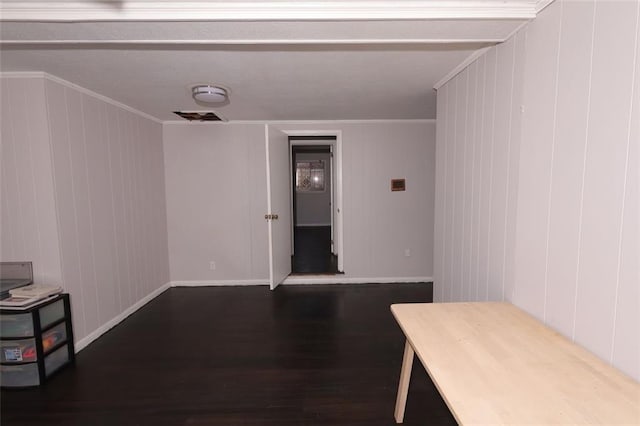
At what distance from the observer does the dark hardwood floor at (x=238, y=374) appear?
179cm

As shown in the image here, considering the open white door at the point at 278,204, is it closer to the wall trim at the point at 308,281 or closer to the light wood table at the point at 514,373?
the wall trim at the point at 308,281

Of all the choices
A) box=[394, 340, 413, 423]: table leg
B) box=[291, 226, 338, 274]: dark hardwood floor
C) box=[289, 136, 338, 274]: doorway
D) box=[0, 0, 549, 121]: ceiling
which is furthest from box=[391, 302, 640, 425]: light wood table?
box=[289, 136, 338, 274]: doorway

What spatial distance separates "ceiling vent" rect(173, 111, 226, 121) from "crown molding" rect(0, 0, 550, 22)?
2.01 meters

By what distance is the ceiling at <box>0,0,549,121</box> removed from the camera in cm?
133

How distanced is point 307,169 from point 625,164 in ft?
25.7

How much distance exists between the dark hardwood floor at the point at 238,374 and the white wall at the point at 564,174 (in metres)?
0.94

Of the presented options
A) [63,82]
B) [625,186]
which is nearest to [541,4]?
[625,186]

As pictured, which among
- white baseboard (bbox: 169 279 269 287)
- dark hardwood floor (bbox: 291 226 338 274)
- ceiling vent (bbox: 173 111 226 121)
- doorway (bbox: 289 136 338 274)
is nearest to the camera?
ceiling vent (bbox: 173 111 226 121)

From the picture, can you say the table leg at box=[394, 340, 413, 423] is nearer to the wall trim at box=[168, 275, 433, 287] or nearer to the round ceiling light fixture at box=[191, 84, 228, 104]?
the round ceiling light fixture at box=[191, 84, 228, 104]

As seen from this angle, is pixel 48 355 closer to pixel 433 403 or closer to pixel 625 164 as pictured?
pixel 433 403

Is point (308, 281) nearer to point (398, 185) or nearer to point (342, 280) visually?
point (342, 280)

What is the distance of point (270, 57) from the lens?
6.15 feet

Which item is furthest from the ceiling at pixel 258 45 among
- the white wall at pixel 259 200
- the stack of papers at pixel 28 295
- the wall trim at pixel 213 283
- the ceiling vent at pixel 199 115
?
the wall trim at pixel 213 283

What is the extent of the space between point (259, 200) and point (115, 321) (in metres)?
1.97
